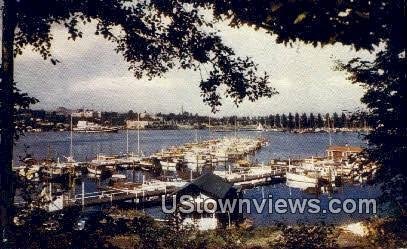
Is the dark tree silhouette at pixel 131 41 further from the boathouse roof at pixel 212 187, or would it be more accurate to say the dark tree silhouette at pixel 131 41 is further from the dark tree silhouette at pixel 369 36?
the boathouse roof at pixel 212 187

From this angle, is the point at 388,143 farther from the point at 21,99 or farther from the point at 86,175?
the point at 86,175

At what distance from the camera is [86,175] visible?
7988cm

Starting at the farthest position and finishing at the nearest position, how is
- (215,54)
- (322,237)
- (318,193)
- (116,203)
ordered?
1. (318,193)
2. (116,203)
3. (322,237)
4. (215,54)

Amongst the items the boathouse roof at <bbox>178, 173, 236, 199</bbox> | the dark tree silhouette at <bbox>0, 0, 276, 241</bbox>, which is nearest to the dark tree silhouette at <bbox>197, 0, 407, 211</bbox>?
the dark tree silhouette at <bbox>0, 0, 276, 241</bbox>

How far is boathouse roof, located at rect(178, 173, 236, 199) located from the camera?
27953 mm

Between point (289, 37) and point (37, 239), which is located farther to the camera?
point (37, 239)

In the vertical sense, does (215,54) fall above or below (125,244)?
above

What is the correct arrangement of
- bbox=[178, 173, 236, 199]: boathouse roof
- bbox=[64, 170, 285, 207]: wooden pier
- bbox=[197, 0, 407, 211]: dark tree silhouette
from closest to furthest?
bbox=[197, 0, 407, 211]: dark tree silhouette, bbox=[178, 173, 236, 199]: boathouse roof, bbox=[64, 170, 285, 207]: wooden pier

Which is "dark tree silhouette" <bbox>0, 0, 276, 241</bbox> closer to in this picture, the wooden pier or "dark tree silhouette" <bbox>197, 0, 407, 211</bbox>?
"dark tree silhouette" <bbox>197, 0, 407, 211</bbox>

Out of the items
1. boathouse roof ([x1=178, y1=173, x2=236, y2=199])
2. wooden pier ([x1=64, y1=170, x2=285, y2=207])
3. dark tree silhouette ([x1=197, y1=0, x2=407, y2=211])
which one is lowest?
wooden pier ([x1=64, y1=170, x2=285, y2=207])

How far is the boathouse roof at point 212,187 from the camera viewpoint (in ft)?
91.7

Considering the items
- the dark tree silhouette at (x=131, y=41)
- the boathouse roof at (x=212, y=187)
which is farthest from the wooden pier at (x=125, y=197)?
the dark tree silhouette at (x=131, y=41)

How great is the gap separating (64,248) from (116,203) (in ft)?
112

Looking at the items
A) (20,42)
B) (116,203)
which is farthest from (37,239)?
(116,203)
